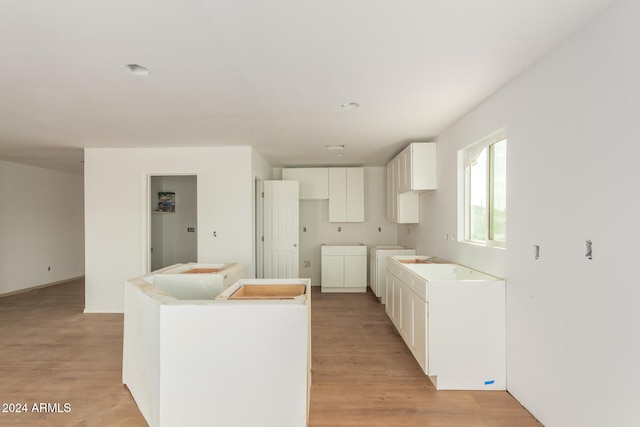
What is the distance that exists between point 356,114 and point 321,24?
1506 mm

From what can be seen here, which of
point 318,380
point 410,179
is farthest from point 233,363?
point 410,179

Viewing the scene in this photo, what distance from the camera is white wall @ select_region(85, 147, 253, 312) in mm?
4543

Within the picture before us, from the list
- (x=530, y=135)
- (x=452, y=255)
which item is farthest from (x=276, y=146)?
(x=530, y=135)

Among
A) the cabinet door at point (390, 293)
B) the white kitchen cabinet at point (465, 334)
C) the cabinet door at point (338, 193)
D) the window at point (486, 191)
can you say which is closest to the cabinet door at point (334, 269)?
the cabinet door at point (338, 193)

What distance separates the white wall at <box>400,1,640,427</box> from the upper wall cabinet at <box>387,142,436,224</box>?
1.49m

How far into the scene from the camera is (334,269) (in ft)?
18.9

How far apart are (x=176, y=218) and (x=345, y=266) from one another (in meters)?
3.64

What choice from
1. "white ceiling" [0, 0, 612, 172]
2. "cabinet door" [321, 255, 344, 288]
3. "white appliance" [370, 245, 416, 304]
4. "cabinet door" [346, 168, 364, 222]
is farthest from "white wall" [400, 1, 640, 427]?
"cabinet door" [346, 168, 364, 222]

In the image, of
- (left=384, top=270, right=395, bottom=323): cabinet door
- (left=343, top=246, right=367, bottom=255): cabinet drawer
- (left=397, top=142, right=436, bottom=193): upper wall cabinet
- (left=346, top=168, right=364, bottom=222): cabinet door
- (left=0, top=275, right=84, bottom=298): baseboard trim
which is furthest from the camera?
(left=346, top=168, right=364, bottom=222): cabinet door

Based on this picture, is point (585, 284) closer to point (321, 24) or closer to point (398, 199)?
point (321, 24)

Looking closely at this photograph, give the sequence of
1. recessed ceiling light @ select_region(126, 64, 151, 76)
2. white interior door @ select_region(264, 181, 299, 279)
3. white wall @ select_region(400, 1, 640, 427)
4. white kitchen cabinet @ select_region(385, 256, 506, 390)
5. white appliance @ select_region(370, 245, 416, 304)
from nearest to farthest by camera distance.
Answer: white wall @ select_region(400, 1, 640, 427) → recessed ceiling light @ select_region(126, 64, 151, 76) → white kitchen cabinet @ select_region(385, 256, 506, 390) → white appliance @ select_region(370, 245, 416, 304) → white interior door @ select_region(264, 181, 299, 279)

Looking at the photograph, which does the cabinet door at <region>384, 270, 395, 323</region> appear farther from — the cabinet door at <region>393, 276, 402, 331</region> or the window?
the window

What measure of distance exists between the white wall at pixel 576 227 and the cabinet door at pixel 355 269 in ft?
10.5

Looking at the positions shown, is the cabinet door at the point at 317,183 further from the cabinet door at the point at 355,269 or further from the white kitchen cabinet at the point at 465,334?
the white kitchen cabinet at the point at 465,334
